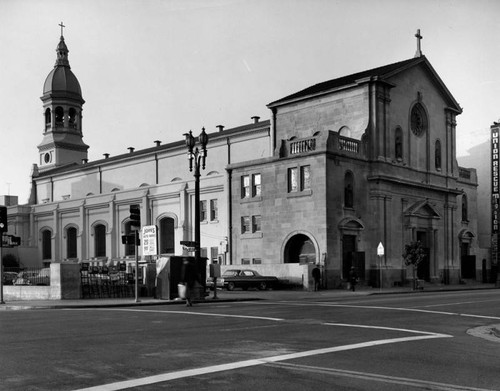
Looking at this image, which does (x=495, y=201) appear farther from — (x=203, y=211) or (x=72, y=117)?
(x=72, y=117)

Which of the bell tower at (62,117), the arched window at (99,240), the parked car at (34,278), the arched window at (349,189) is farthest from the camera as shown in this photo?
the bell tower at (62,117)

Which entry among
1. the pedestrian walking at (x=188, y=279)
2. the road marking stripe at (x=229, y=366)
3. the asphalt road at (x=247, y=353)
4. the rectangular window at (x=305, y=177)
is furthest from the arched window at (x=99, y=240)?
the road marking stripe at (x=229, y=366)

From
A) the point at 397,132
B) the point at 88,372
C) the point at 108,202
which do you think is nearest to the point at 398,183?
the point at 397,132

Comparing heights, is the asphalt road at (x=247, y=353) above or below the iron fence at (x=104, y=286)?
above

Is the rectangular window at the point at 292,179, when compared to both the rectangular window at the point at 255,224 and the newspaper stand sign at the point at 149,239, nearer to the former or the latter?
the rectangular window at the point at 255,224

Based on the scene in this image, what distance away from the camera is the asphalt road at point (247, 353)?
8.91m

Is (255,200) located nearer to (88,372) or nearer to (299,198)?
(299,198)

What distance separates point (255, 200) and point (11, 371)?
3904 cm

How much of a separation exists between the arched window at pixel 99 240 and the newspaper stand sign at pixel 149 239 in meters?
A: 44.0

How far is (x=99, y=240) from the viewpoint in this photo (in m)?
72.4

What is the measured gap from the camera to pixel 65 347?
39.9ft

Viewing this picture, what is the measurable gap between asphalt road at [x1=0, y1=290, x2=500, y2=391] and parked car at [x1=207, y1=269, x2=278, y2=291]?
23184 millimetres

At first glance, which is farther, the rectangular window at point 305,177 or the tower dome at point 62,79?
the tower dome at point 62,79

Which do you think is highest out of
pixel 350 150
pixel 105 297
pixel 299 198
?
pixel 350 150
